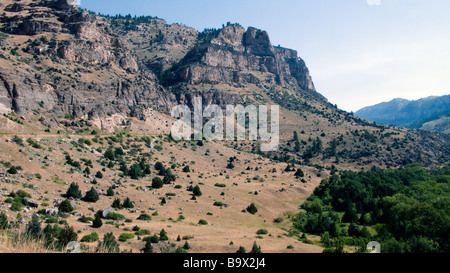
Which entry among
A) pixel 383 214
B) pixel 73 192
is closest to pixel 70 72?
pixel 73 192

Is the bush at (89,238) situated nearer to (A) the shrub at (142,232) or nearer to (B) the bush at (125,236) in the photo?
(B) the bush at (125,236)

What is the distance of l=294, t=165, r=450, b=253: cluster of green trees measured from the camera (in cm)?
3697

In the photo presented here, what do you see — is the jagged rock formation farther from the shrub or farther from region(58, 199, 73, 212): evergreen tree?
the shrub

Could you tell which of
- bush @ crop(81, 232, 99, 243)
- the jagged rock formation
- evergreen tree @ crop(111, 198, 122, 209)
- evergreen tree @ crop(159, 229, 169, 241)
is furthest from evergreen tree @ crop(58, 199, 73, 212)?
the jagged rock formation

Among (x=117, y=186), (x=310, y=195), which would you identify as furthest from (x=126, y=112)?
(x=310, y=195)

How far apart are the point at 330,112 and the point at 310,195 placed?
109 metres

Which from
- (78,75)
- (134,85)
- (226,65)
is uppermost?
(226,65)

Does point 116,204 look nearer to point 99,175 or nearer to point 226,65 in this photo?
point 99,175

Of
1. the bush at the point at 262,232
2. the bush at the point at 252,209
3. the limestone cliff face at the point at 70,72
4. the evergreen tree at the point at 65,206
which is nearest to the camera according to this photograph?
the evergreen tree at the point at 65,206

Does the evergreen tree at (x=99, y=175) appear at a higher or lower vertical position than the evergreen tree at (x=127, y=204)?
higher

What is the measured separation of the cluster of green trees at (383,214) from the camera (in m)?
37.0

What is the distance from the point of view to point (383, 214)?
173 feet

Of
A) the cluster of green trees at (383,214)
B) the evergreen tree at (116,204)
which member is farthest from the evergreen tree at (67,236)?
the cluster of green trees at (383,214)

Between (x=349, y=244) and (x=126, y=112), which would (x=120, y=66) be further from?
(x=349, y=244)
